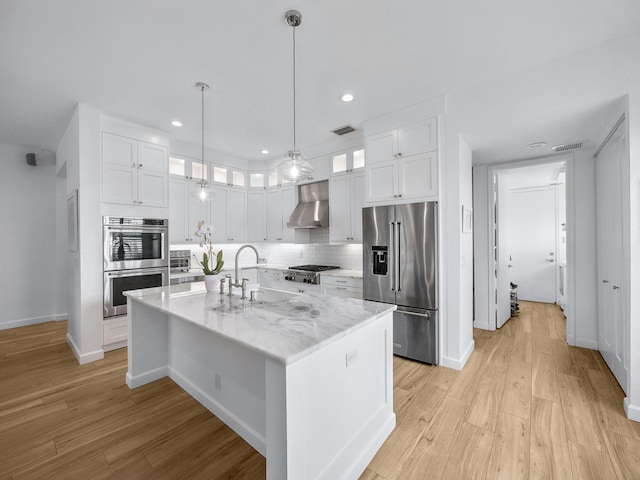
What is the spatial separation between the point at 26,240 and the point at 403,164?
6055 mm

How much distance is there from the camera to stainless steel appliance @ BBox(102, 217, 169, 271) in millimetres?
3531

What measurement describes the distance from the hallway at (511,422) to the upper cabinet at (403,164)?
1963 millimetres

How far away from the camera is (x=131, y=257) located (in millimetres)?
3721

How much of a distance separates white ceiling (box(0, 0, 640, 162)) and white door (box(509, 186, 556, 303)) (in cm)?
341

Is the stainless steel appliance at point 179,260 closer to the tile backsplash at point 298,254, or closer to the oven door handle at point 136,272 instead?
the tile backsplash at point 298,254

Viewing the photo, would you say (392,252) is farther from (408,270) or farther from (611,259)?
(611,259)

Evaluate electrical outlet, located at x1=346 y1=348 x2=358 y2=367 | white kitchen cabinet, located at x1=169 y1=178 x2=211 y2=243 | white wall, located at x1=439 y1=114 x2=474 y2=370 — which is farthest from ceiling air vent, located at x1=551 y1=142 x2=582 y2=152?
white kitchen cabinet, located at x1=169 y1=178 x2=211 y2=243

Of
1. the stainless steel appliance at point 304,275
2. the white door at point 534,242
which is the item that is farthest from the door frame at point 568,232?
the white door at point 534,242

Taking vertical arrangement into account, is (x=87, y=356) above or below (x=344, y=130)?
below

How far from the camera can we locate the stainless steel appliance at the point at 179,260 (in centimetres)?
464

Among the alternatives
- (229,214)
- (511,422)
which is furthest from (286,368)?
(229,214)

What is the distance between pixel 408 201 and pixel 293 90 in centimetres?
175

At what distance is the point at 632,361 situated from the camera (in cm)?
217

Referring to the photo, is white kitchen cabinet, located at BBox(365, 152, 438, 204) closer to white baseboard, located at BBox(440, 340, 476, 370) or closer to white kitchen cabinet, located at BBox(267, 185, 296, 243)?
white baseboard, located at BBox(440, 340, 476, 370)
